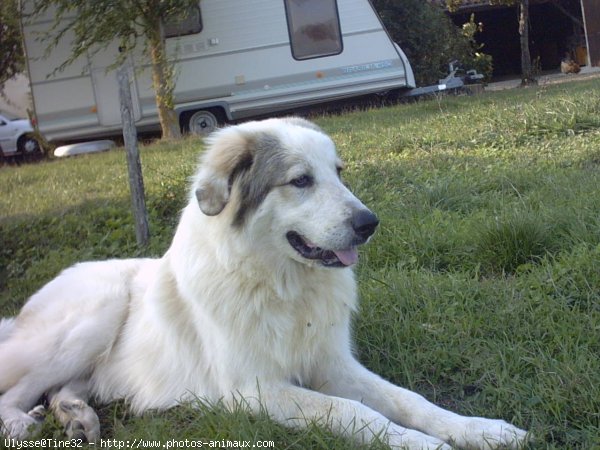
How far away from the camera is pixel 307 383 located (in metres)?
3.01

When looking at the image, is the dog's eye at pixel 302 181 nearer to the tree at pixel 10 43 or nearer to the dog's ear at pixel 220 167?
the dog's ear at pixel 220 167

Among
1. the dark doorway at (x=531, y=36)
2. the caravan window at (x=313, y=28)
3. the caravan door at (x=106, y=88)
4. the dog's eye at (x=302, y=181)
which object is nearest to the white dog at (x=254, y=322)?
the dog's eye at (x=302, y=181)

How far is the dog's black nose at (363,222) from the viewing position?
2.82 m

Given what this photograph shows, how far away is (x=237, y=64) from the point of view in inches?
548

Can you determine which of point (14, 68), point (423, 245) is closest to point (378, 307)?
point (423, 245)

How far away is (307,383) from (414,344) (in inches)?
27.4

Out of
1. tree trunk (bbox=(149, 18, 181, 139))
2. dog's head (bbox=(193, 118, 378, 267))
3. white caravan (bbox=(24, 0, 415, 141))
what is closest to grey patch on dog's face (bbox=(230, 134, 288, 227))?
dog's head (bbox=(193, 118, 378, 267))

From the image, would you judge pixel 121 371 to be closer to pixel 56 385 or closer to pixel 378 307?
pixel 56 385

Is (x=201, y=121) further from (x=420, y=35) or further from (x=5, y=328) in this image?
(x=5, y=328)

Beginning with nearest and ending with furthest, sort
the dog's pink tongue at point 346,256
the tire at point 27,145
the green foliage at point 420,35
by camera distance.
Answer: the dog's pink tongue at point 346,256
the green foliage at point 420,35
the tire at point 27,145

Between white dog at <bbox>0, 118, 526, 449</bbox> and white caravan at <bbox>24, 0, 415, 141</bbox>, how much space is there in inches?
436

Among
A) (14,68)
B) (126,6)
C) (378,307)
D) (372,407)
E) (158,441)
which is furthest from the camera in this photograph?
(14,68)

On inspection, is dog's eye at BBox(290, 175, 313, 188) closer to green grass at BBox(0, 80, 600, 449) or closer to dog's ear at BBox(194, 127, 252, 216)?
dog's ear at BBox(194, 127, 252, 216)

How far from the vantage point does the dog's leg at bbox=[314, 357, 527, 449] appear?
246 cm
